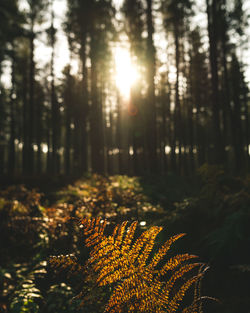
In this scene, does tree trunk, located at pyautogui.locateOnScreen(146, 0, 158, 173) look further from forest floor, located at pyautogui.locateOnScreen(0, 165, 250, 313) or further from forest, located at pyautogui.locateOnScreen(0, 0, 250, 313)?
forest floor, located at pyautogui.locateOnScreen(0, 165, 250, 313)

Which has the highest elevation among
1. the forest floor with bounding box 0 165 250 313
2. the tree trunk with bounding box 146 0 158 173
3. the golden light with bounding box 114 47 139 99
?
the golden light with bounding box 114 47 139 99

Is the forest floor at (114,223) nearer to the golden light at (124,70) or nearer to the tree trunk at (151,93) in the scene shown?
the tree trunk at (151,93)

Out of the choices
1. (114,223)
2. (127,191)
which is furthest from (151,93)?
(114,223)

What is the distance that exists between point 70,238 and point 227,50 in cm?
2103

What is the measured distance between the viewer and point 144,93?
26.3m

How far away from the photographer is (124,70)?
2264cm

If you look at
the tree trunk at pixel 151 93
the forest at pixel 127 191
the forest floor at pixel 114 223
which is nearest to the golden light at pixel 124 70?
the forest at pixel 127 191

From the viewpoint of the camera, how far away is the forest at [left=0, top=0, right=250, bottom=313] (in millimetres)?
1633

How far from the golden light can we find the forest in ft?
0.38

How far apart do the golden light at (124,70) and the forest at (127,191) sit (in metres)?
0.11

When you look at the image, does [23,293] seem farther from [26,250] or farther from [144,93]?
[144,93]

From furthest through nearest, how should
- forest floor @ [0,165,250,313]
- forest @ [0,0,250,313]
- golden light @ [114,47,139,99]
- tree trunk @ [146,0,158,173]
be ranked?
golden light @ [114,47,139,99] → tree trunk @ [146,0,158,173] → forest floor @ [0,165,250,313] → forest @ [0,0,250,313]

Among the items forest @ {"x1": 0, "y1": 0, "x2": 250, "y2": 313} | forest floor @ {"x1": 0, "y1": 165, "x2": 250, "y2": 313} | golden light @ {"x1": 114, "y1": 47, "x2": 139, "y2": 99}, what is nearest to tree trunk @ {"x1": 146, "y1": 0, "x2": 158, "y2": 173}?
forest @ {"x1": 0, "y1": 0, "x2": 250, "y2": 313}

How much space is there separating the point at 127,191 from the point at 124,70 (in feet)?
61.8
